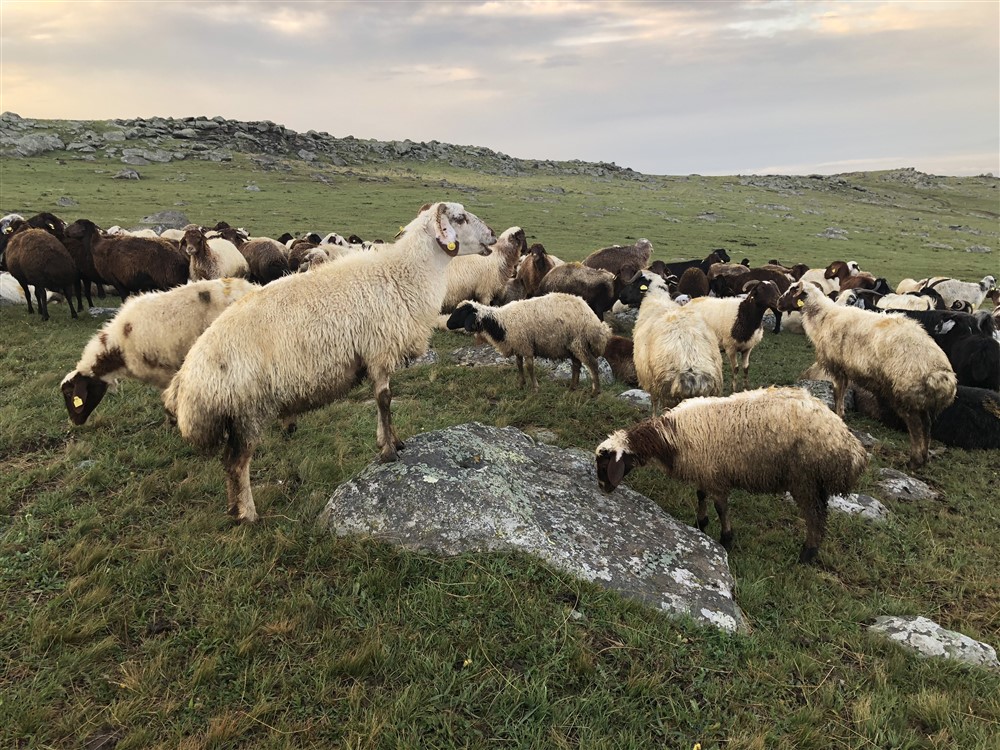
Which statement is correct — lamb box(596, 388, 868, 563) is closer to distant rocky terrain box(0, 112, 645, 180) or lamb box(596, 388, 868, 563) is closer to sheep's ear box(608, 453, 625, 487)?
sheep's ear box(608, 453, 625, 487)

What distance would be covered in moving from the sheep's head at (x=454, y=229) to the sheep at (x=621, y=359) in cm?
538

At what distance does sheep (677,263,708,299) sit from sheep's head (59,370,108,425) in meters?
16.3

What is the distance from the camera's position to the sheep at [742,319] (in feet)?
35.5

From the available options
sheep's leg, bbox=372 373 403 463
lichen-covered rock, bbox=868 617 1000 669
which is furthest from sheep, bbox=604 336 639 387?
lichen-covered rock, bbox=868 617 1000 669

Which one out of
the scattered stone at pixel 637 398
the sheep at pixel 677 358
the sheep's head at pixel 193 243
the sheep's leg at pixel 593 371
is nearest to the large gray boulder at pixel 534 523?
the sheep at pixel 677 358

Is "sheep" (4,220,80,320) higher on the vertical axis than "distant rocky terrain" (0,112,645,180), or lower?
lower

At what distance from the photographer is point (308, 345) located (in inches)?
199

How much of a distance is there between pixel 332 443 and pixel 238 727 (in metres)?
4.18

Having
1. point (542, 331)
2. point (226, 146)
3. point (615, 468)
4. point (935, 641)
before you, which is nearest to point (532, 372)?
point (542, 331)

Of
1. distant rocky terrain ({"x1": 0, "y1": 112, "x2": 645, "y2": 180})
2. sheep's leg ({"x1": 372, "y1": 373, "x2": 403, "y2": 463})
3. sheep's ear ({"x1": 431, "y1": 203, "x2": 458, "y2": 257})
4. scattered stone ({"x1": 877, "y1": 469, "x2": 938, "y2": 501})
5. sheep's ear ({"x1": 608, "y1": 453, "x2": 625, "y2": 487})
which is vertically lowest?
scattered stone ({"x1": 877, "y1": 469, "x2": 938, "y2": 501})

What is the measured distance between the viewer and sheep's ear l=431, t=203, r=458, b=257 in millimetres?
5918

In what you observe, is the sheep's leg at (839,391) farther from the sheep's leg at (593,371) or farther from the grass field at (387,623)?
the sheep's leg at (593,371)

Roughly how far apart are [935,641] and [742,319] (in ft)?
25.4

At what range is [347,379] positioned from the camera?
540 cm
